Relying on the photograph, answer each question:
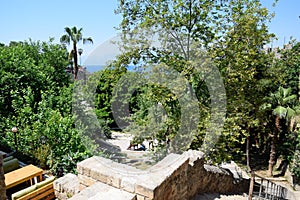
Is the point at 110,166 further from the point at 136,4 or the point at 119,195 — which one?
the point at 136,4

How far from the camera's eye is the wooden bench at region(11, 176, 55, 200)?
172 inches

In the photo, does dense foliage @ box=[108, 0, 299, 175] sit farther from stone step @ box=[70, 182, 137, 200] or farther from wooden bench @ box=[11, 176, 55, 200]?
stone step @ box=[70, 182, 137, 200]

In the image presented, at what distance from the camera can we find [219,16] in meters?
6.21

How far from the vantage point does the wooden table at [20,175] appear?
475cm

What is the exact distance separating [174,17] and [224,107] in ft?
9.16

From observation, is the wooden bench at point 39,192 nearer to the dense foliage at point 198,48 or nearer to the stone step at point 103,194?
the stone step at point 103,194

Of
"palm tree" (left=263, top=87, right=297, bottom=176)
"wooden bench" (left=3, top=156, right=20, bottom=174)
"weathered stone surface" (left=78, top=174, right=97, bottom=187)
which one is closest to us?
"weathered stone surface" (left=78, top=174, right=97, bottom=187)

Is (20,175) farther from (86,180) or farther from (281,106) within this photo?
(281,106)

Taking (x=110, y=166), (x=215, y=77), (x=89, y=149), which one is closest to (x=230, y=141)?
(x=215, y=77)

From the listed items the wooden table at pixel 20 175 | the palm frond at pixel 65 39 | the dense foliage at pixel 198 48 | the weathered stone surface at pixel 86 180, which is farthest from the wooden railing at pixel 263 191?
the palm frond at pixel 65 39

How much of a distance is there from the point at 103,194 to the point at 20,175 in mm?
3261

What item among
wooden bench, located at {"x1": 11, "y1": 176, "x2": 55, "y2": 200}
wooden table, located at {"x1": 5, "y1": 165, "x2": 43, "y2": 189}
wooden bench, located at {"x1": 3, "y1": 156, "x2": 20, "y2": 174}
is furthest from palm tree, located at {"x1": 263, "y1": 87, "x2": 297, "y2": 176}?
wooden bench, located at {"x1": 3, "y1": 156, "x2": 20, "y2": 174}

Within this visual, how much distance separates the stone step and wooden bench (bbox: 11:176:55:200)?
2238 mm

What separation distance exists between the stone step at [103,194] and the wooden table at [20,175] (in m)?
2.77
